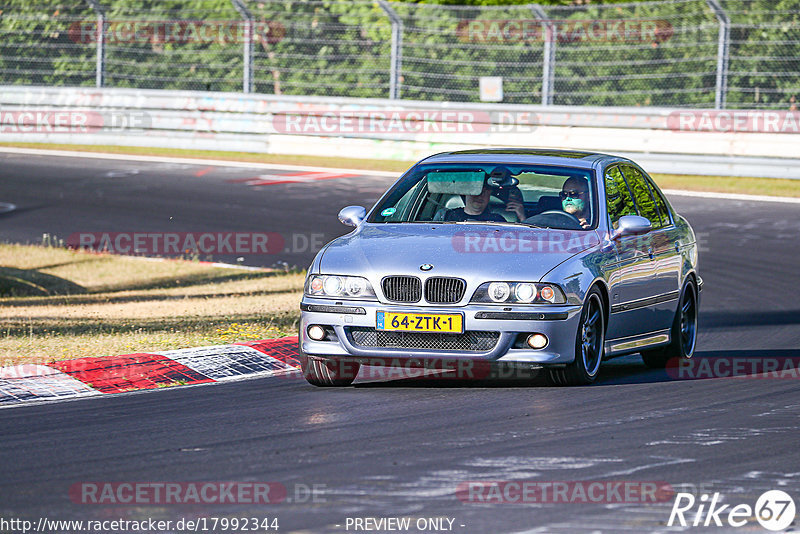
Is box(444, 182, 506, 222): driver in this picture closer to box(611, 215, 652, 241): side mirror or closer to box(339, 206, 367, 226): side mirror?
box(339, 206, 367, 226): side mirror

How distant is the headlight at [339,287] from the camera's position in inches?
336

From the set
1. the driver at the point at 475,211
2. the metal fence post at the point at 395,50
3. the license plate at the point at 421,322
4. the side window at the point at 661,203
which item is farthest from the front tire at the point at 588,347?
the metal fence post at the point at 395,50

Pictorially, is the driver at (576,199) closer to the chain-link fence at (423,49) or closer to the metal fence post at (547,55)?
the chain-link fence at (423,49)

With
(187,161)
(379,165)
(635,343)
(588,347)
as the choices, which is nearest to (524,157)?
(635,343)

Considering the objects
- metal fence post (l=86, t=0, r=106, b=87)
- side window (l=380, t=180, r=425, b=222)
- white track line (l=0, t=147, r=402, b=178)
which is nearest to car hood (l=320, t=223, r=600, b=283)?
side window (l=380, t=180, r=425, b=222)

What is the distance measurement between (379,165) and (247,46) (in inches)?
132

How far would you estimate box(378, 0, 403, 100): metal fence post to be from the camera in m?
25.1

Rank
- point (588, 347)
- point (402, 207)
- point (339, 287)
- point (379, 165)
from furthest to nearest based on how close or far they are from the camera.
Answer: point (379, 165), point (402, 207), point (588, 347), point (339, 287)

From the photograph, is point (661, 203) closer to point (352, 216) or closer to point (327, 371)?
point (352, 216)

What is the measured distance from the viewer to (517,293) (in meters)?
8.39

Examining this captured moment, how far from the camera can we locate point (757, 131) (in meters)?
22.3

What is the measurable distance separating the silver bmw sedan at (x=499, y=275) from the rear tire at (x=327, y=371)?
0.03ft

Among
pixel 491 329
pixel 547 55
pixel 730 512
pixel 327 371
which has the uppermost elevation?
pixel 547 55

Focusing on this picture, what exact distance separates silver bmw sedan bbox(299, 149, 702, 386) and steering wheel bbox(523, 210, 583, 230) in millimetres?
11
